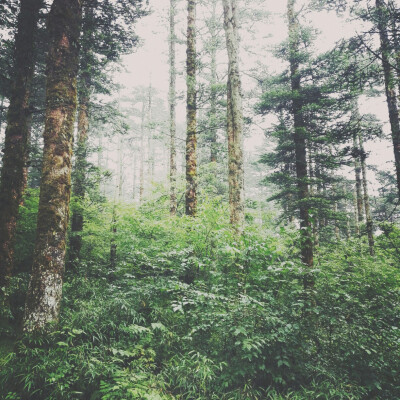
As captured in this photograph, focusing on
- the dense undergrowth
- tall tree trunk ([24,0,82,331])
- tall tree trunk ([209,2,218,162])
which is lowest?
the dense undergrowth

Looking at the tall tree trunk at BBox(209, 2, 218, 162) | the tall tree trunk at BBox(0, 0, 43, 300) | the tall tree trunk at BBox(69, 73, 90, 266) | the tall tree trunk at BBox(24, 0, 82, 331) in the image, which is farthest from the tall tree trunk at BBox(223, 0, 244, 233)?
the tall tree trunk at BBox(69, 73, 90, 266)

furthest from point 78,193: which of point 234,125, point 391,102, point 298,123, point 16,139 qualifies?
point 391,102

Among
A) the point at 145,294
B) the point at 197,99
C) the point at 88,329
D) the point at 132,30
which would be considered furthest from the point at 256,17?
the point at 88,329

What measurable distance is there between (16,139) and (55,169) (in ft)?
9.29

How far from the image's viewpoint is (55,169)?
441 centimetres

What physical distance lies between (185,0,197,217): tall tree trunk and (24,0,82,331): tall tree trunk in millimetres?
5377

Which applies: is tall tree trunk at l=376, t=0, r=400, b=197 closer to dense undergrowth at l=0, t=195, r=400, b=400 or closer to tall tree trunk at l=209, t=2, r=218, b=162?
dense undergrowth at l=0, t=195, r=400, b=400

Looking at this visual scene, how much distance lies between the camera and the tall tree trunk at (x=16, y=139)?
5.73m

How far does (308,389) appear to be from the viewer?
361cm

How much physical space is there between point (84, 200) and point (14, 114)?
3838mm

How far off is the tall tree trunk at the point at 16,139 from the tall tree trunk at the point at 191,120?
5.45 meters

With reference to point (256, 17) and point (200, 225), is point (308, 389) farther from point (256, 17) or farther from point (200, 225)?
point (256, 17)

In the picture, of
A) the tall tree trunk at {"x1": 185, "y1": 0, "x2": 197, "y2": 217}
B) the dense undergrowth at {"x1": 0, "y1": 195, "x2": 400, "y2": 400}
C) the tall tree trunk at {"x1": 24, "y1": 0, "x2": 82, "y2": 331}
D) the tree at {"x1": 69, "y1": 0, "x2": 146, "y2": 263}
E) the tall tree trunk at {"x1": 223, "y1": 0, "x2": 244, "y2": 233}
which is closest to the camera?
the dense undergrowth at {"x1": 0, "y1": 195, "x2": 400, "y2": 400}

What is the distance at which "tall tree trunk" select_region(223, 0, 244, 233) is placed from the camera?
6.44 metres
